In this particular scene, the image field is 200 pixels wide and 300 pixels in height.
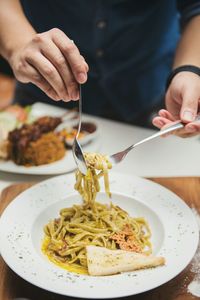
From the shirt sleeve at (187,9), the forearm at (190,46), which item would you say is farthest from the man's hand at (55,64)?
the shirt sleeve at (187,9)

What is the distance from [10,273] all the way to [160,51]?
1.57m

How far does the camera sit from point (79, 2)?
7.24 feet

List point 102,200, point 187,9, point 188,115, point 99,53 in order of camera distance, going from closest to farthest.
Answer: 1. point 188,115
2. point 102,200
3. point 187,9
4. point 99,53

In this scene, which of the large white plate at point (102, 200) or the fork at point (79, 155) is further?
the fork at point (79, 155)

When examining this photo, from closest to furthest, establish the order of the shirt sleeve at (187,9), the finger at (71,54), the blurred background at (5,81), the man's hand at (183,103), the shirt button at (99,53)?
the finger at (71,54), the man's hand at (183,103), the shirt sleeve at (187,9), the shirt button at (99,53), the blurred background at (5,81)

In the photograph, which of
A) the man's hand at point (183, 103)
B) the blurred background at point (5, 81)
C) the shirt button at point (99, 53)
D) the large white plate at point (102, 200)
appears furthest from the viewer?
the blurred background at point (5, 81)

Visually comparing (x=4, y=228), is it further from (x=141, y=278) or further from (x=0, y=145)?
(x=0, y=145)

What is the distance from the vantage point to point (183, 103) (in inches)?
63.3

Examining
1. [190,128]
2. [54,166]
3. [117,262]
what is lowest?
[54,166]

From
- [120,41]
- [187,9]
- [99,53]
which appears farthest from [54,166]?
[187,9]

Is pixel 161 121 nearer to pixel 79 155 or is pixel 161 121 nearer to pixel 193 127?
pixel 193 127

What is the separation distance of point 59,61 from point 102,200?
0.60 meters

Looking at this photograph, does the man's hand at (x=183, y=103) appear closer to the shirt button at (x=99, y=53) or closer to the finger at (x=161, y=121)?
the finger at (x=161, y=121)

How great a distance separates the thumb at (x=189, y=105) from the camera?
152cm
